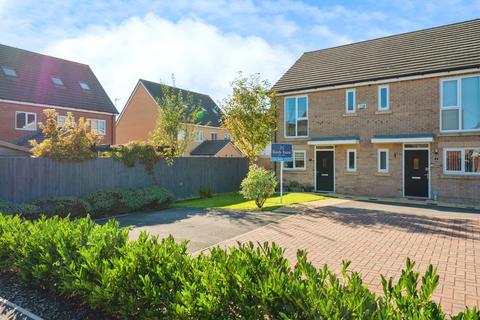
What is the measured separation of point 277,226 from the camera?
10.5 m

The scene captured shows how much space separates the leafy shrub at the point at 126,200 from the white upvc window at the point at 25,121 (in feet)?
45.3

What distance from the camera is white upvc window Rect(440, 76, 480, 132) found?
15289 mm

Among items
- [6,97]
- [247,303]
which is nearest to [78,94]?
[6,97]

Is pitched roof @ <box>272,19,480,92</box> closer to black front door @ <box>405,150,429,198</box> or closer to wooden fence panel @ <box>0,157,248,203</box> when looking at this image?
black front door @ <box>405,150,429,198</box>

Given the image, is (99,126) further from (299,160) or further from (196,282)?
(196,282)

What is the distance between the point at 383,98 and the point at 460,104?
345cm

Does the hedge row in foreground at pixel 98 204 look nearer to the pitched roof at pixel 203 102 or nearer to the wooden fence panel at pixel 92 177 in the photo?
the wooden fence panel at pixel 92 177

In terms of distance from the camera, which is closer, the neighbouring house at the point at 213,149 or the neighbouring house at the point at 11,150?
the neighbouring house at the point at 11,150

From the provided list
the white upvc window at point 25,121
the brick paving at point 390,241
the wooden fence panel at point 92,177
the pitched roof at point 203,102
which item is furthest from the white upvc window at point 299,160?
the white upvc window at point 25,121

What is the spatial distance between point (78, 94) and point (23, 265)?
2573 cm

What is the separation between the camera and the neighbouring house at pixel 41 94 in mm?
23094

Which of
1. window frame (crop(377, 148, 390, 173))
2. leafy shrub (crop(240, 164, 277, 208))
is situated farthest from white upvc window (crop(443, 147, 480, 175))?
leafy shrub (crop(240, 164, 277, 208))

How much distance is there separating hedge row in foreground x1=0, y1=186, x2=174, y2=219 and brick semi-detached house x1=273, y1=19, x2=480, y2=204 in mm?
9117

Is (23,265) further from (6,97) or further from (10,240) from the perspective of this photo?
(6,97)
